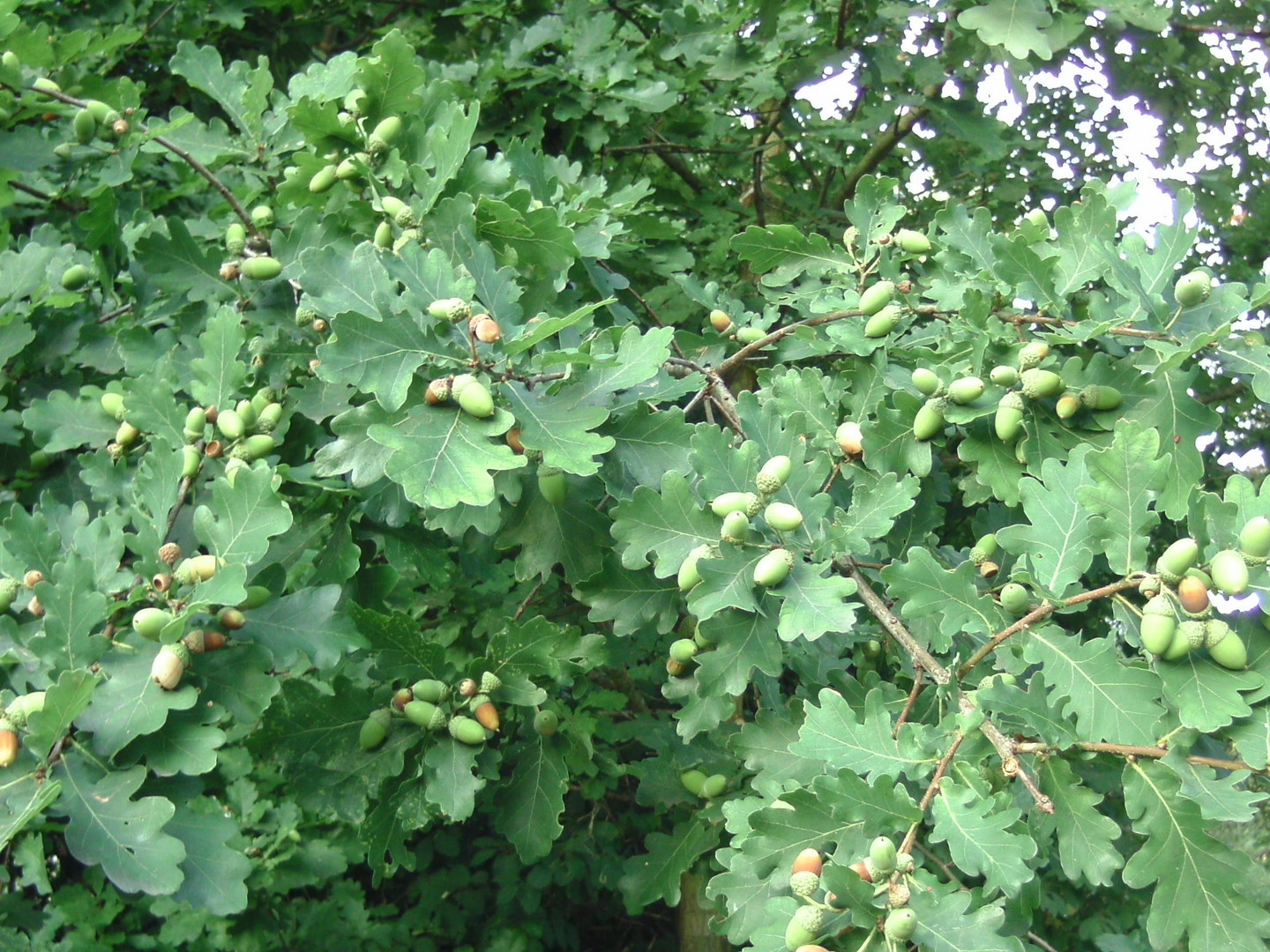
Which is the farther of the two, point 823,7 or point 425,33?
point 425,33

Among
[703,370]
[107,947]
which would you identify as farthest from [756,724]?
[107,947]

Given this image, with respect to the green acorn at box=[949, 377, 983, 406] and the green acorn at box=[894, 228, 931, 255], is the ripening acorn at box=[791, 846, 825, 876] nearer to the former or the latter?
the green acorn at box=[949, 377, 983, 406]

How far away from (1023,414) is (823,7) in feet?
7.57

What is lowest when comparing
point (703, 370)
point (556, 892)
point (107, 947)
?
point (556, 892)

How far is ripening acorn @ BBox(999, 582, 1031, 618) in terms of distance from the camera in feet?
5.17

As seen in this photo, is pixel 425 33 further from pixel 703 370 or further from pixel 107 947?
pixel 107 947

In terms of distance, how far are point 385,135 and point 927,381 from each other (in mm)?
1145

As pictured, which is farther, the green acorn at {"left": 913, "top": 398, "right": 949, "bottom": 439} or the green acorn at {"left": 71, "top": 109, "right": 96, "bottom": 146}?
the green acorn at {"left": 71, "top": 109, "right": 96, "bottom": 146}

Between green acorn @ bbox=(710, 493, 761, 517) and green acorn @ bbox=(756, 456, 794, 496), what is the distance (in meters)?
0.02

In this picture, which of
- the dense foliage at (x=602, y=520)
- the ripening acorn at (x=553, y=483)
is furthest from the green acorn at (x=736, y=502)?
the ripening acorn at (x=553, y=483)

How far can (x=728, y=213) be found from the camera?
3811 millimetres

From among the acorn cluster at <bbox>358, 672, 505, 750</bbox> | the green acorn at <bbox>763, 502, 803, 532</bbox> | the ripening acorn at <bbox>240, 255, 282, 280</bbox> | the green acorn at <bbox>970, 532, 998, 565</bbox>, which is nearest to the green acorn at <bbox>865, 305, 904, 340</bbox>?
the green acorn at <bbox>970, 532, 998, 565</bbox>

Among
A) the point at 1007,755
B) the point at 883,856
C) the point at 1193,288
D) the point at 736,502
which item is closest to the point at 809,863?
the point at 883,856

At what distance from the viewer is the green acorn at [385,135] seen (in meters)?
2.15
